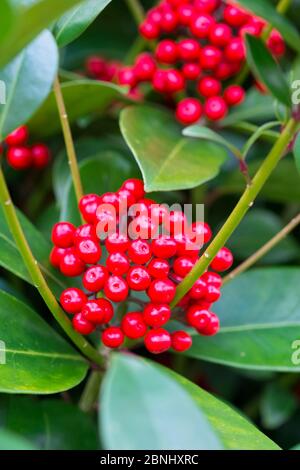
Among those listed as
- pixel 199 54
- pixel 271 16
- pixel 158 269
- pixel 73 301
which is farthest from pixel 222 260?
pixel 199 54

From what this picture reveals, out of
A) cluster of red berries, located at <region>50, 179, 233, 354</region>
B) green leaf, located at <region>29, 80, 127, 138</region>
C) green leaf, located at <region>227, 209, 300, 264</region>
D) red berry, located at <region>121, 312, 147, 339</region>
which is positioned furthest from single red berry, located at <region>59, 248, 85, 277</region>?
green leaf, located at <region>227, 209, 300, 264</region>

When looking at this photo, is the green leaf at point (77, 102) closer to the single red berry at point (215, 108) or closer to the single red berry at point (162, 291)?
the single red berry at point (215, 108)

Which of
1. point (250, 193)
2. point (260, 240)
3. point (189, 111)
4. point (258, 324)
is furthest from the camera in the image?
point (260, 240)

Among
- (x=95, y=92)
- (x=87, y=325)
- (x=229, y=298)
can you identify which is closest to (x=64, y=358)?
(x=87, y=325)

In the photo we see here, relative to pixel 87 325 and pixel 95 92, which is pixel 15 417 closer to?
pixel 87 325

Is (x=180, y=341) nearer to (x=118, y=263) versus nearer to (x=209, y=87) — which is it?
(x=118, y=263)

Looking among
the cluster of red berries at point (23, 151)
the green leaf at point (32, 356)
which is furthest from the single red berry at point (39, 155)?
the green leaf at point (32, 356)

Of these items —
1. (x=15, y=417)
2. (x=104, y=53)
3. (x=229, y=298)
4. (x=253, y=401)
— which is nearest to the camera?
(x=15, y=417)
